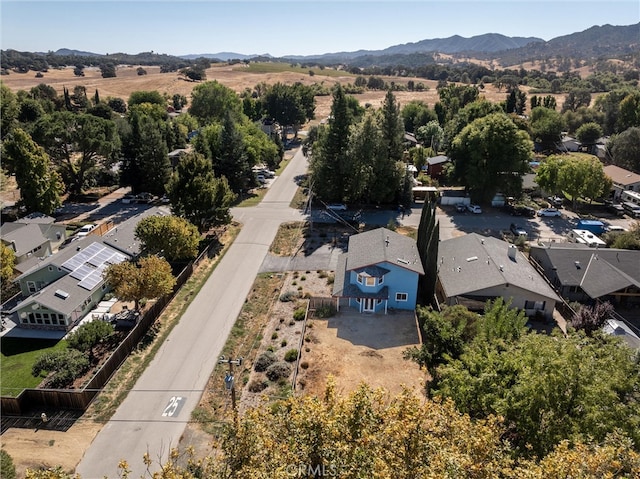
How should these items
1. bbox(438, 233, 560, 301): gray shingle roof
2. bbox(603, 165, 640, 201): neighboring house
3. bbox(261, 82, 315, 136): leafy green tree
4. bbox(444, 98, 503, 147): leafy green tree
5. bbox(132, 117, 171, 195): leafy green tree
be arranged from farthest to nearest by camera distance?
1. bbox(261, 82, 315, 136): leafy green tree
2. bbox(444, 98, 503, 147): leafy green tree
3. bbox(603, 165, 640, 201): neighboring house
4. bbox(132, 117, 171, 195): leafy green tree
5. bbox(438, 233, 560, 301): gray shingle roof

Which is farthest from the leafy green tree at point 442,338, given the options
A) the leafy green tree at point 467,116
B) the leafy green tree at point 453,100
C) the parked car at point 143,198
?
the leafy green tree at point 453,100

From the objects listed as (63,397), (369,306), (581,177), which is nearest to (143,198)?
(63,397)

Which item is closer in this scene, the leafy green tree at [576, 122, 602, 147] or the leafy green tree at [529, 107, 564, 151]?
the leafy green tree at [529, 107, 564, 151]

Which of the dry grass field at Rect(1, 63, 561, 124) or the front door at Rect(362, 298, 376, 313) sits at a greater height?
Answer: the dry grass field at Rect(1, 63, 561, 124)

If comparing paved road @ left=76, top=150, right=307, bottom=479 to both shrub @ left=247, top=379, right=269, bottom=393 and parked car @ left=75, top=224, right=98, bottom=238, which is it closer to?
shrub @ left=247, top=379, right=269, bottom=393

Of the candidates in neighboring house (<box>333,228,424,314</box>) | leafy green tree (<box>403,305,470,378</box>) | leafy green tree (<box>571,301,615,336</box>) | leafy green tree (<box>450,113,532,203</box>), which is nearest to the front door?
neighboring house (<box>333,228,424,314</box>)

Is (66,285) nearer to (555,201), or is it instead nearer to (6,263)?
(6,263)
